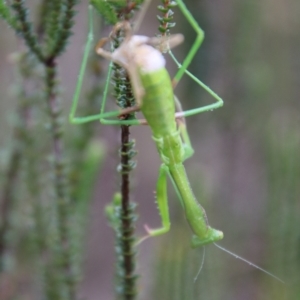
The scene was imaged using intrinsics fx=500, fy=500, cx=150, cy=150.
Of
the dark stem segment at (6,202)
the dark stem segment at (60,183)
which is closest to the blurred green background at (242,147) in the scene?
the dark stem segment at (6,202)

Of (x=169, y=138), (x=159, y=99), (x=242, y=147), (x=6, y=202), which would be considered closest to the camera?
(x=159, y=99)

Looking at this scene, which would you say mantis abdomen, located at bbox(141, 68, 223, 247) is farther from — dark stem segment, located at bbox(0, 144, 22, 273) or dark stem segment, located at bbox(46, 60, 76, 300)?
dark stem segment, located at bbox(0, 144, 22, 273)

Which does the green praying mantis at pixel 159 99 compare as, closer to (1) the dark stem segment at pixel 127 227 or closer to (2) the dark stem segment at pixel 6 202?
(1) the dark stem segment at pixel 127 227

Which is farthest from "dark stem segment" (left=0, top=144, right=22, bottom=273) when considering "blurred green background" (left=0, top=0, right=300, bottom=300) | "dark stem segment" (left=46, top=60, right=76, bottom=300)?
"dark stem segment" (left=46, top=60, right=76, bottom=300)

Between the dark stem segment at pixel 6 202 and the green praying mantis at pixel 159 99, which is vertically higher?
the green praying mantis at pixel 159 99

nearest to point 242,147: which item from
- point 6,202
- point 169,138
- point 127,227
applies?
point 6,202

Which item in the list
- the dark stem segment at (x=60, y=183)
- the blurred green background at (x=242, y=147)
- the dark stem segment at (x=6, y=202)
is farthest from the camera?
the dark stem segment at (x=6, y=202)

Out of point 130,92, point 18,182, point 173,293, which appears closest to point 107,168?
point 18,182

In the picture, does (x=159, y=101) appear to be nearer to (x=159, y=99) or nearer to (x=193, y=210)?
(x=159, y=99)
